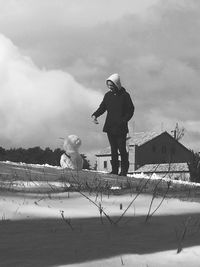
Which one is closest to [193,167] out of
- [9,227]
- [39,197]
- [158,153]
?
[39,197]

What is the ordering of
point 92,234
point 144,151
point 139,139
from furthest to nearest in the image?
1. point 139,139
2. point 144,151
3. point 92,234

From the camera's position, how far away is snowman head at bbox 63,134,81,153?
37.2ft

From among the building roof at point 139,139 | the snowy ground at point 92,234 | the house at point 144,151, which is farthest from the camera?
the building roof at point 139,139

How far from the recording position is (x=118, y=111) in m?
9.70

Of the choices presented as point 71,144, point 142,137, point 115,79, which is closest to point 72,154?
point 71,144

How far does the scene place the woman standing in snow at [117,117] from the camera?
959 cm

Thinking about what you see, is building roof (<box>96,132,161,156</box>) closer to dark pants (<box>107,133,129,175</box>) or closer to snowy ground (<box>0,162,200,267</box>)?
dark pants (<box>107,133,129,175</box>)

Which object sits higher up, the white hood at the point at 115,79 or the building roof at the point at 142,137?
the building roof at the point at 142,137

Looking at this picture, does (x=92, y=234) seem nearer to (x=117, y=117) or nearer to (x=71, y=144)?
(x=117, y=117)

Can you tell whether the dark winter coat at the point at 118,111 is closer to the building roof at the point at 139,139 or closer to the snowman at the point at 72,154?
the snowman at the point at 72,154

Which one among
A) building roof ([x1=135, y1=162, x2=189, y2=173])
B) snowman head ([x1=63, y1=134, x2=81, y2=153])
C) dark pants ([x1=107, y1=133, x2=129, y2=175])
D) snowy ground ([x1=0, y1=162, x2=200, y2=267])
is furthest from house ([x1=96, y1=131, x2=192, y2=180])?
snowy ground ([x1=0, y1=162, x2=200, y2=267])

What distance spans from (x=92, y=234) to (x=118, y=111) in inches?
277

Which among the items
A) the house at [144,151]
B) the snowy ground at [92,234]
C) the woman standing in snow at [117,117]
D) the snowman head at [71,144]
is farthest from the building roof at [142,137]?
the snowy ground at [92,234]

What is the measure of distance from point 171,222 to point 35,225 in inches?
34.4
